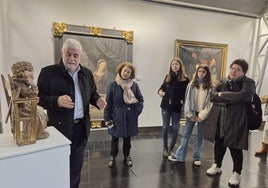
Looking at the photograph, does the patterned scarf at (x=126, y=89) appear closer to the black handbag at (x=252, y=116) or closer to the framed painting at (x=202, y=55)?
the black handbag at (x=252, y=116)

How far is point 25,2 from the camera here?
10.2 ft

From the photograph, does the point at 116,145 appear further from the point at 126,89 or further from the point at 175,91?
the point at 175,91

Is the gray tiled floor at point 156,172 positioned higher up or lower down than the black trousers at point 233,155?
lower down

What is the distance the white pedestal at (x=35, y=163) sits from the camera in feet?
2.76

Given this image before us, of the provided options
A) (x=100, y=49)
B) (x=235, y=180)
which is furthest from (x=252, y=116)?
(x=100, y=49)

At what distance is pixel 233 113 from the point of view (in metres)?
2.19

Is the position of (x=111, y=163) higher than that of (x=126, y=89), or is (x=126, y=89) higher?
(x=126, y=89)

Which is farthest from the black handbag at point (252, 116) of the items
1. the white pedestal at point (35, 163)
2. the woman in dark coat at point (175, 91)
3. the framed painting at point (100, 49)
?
the framed painting at point (100, 49)

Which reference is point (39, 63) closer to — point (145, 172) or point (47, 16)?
point (47, 16)

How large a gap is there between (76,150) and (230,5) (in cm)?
387

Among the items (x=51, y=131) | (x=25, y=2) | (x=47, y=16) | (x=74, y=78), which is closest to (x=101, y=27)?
(x=47, y=16)

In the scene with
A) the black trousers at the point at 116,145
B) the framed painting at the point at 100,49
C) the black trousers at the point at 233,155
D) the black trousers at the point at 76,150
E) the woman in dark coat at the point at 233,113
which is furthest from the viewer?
the framed painting at the point at 100,49

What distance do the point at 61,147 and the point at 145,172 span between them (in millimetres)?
1843

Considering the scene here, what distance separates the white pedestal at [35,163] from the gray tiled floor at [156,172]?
4.65 feet
